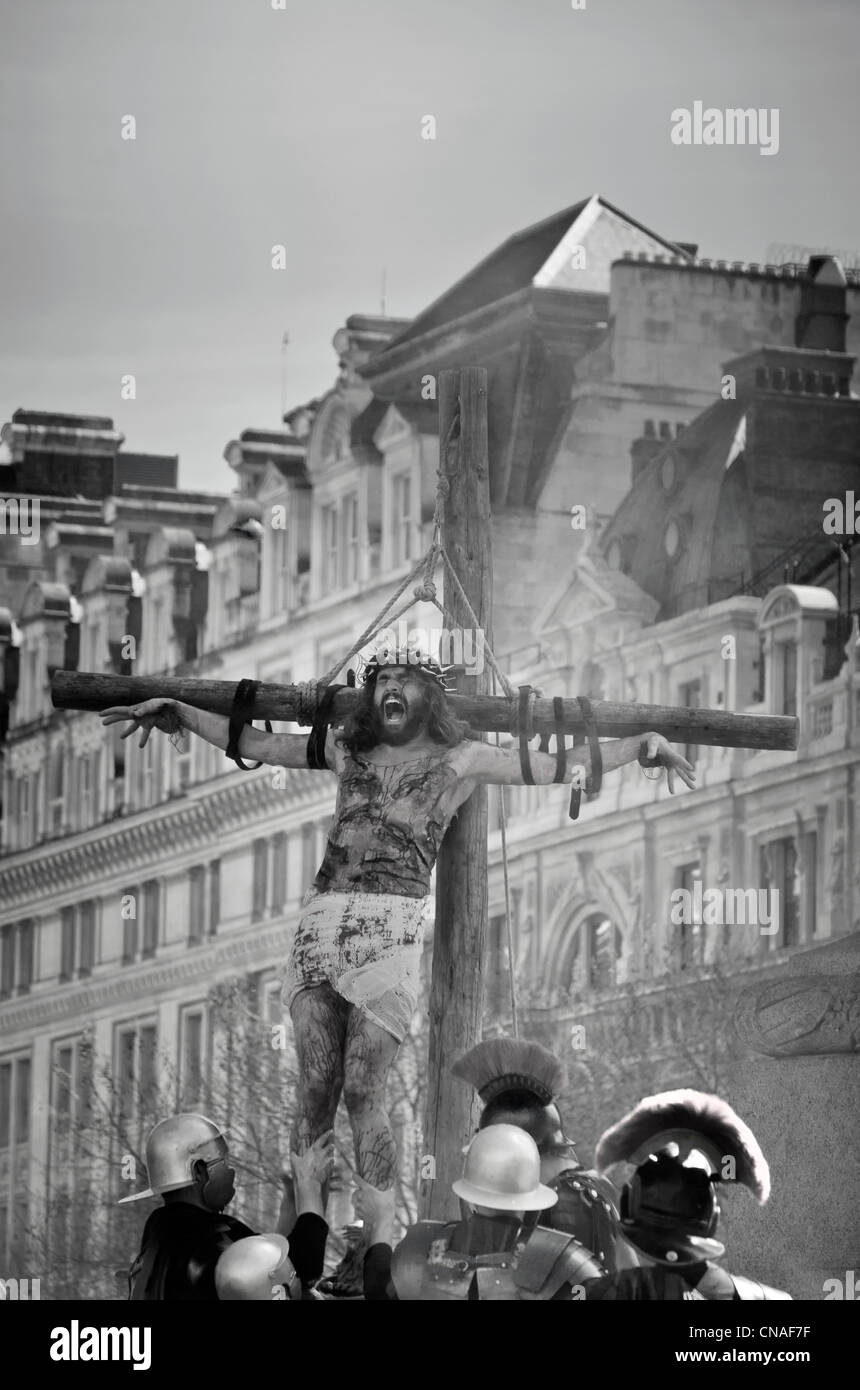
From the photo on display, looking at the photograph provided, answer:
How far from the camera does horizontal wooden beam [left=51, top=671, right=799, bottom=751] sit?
70.7 feet

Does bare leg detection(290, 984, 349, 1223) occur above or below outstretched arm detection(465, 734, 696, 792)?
below

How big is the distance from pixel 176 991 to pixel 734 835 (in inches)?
943

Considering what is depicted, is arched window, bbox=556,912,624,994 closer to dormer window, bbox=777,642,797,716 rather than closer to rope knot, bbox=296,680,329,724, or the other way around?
dormer window, bbox=777,642,797,716

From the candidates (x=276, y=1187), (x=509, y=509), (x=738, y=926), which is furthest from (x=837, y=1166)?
(x=509, y=509)

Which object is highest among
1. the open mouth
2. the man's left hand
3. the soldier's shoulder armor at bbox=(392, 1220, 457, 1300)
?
the open mouth

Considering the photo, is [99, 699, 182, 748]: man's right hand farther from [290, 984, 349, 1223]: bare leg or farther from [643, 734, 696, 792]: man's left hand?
[643, 734, 696, 792]: man's left hand

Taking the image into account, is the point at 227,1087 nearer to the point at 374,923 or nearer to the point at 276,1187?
the point at 276,1187

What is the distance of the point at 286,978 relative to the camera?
67.7 feet

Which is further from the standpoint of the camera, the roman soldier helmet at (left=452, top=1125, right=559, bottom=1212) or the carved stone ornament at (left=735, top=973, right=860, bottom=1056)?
the carved stone ornament at (left=735, top=973, right=860, bottom=1056)
